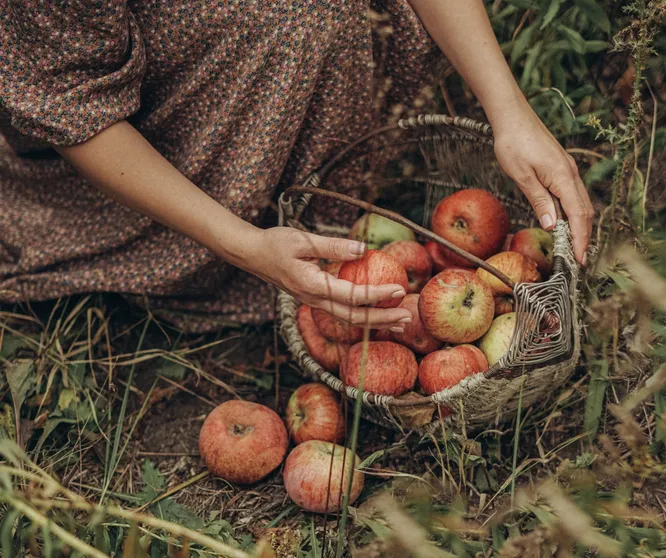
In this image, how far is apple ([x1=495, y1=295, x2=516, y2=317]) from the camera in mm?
1658

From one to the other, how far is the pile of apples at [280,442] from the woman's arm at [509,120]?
0.74 meters

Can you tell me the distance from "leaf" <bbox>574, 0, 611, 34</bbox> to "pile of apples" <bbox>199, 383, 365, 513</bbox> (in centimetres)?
130

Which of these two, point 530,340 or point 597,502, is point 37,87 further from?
point 597,502

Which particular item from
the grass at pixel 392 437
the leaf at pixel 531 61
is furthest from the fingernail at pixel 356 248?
the leaf at pixel 531 61

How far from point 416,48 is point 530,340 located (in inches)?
38.8

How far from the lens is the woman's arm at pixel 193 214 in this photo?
137 centimetres

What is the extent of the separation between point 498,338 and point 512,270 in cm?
18

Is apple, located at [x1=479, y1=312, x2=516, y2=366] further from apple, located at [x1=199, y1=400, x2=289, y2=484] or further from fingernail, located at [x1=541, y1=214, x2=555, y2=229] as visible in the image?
apple, located at [x1=199, y1=400, x2=289, y2=484]

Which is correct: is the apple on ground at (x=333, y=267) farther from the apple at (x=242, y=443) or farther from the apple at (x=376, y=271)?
the apple at (x=242, y=443)

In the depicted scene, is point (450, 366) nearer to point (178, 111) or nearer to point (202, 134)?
point (202, 134)

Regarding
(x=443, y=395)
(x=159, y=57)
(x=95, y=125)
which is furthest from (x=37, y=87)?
(x=443, y=395)

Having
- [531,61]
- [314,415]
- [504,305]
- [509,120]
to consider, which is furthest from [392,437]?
[531,61]

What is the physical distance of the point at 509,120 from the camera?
1.54 metres

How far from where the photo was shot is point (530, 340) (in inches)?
51.2
